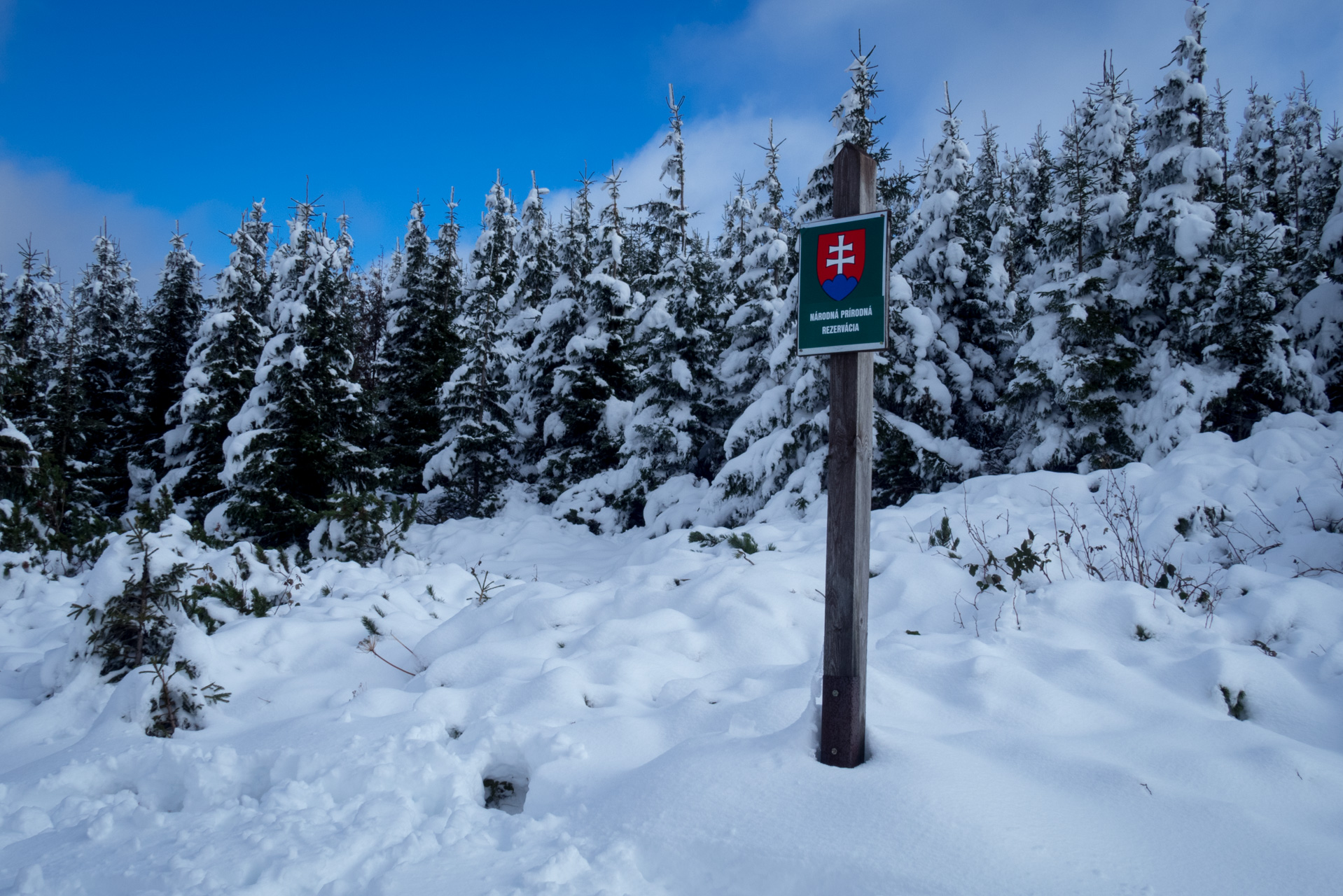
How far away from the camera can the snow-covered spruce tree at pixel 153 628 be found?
14.8ft

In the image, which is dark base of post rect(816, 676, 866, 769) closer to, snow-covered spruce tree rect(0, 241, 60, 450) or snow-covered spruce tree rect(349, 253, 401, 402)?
snow-covered spruce tree rect(349, 253, 401, 402)

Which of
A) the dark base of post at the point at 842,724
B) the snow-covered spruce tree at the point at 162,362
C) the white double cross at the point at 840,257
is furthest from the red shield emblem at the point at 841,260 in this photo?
the snow-covered spruce tree at the point at 162,362

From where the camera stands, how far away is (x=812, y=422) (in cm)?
1177

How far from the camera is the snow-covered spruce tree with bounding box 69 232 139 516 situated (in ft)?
74.9

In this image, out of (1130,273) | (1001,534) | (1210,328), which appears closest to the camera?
(1001,534)

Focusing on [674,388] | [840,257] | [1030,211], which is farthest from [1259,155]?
[840,257]

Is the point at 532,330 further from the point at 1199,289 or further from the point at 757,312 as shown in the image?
the point at 1199,289

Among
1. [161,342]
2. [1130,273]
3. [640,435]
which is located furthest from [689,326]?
[161,342]

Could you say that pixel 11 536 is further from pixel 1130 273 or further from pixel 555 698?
pixel 1130 273

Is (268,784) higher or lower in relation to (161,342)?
lower

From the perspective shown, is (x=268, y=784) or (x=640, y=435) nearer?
(x=268, y=784)

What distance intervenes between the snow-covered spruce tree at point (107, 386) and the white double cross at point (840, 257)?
79.1 ft

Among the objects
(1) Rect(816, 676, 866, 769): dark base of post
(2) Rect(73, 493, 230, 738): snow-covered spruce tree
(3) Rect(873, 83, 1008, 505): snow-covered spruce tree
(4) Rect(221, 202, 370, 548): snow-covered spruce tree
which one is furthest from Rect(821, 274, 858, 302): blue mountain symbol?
(4) Rect(221, 202, 370, 548): snow-covered spruce tree

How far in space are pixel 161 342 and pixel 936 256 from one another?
81.8ft
